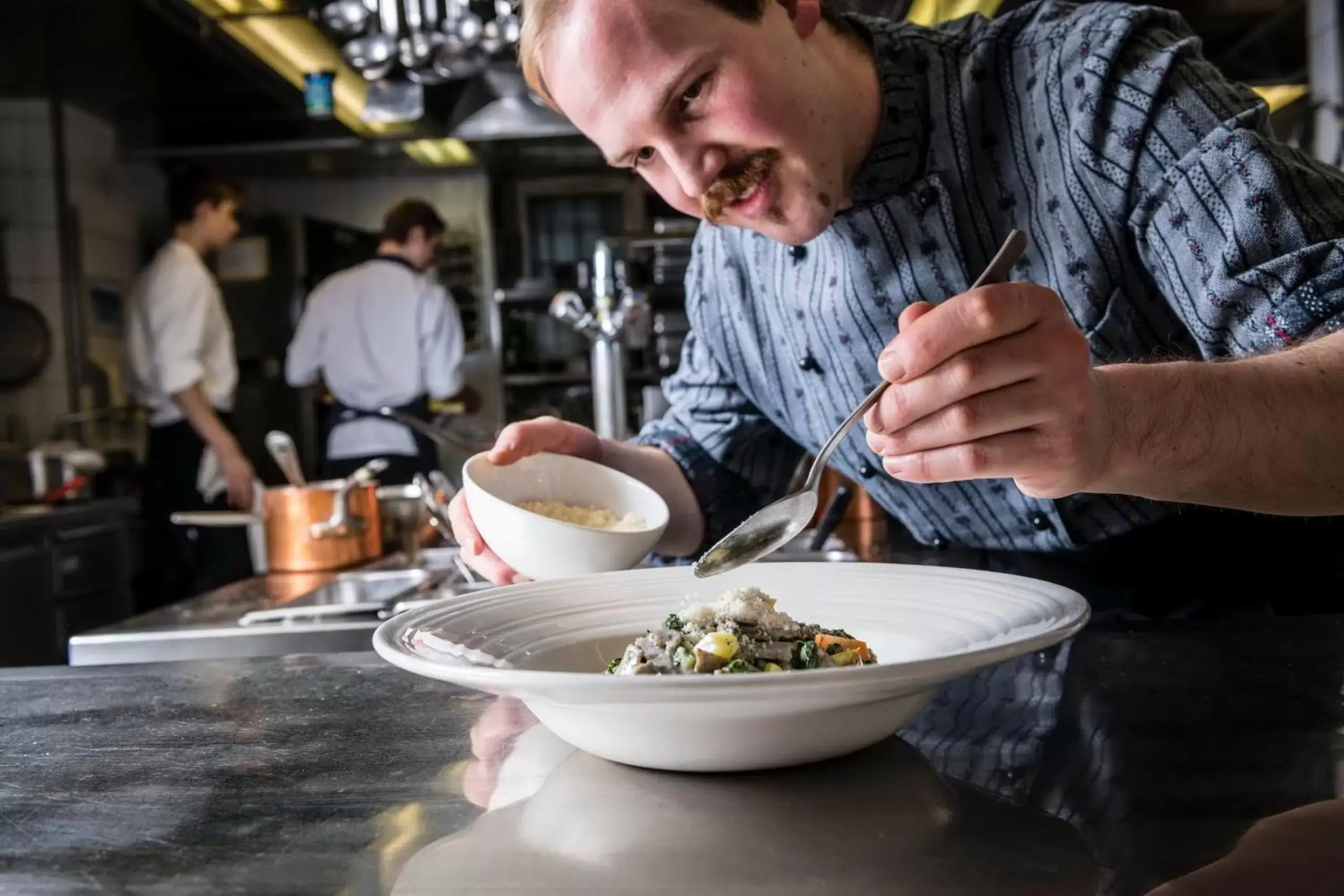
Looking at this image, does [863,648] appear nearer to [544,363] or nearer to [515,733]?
[515,733]

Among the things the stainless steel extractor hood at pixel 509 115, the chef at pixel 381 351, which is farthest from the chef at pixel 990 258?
the chef at pixel 381 351

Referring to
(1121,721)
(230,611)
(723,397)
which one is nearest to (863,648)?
(1121,721)

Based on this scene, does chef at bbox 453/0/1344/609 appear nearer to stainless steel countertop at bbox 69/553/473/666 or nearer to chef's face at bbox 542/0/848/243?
chef's face at bbox 542/0/848/243

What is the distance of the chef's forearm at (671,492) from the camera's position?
59.7 inches

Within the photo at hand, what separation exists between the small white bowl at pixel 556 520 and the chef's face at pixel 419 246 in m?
4.05

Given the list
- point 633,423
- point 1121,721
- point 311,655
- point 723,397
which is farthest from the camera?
point 633,423

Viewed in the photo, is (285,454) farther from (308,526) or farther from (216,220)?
(216,220)

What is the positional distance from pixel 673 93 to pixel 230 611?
1.14 meters

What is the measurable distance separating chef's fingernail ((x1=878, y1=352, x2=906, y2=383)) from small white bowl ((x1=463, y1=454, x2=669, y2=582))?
38 cm

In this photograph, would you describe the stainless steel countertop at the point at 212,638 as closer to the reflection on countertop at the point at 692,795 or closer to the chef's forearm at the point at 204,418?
the reflection on countertop at the point at 692,795

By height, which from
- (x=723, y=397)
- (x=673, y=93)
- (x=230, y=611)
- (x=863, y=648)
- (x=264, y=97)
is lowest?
(x=230, y=611)

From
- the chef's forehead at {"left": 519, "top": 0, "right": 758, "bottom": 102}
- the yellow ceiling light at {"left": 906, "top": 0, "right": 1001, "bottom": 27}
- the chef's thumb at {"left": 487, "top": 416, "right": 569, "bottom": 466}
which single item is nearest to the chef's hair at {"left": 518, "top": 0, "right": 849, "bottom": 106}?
the chef's forehead at {"left": 519, "top": 0, "right": 758, "bottom": 102}

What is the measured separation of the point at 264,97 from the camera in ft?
18.3

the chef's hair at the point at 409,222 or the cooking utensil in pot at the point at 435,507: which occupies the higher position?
the chef's hair at the point at 409,222
